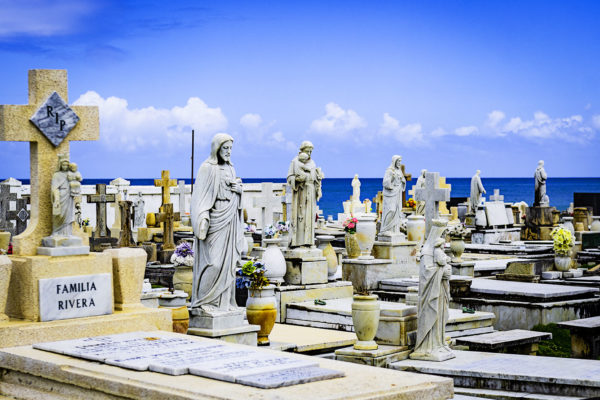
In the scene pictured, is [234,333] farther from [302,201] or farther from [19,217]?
[19,217]

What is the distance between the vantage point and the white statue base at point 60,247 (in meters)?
8.90

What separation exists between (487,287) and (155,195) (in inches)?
996

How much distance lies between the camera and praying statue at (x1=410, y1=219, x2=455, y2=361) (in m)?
11.2

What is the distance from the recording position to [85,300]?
896 cm

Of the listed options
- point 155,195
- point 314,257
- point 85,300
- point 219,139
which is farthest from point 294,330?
point 155,195

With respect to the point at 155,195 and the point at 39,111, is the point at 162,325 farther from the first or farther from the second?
the point at 155,195

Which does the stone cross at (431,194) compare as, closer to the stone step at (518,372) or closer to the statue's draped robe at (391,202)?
the statue's draped robe at (391,202)

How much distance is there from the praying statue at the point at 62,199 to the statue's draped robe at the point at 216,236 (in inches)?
61.0

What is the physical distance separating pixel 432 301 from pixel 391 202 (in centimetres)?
824

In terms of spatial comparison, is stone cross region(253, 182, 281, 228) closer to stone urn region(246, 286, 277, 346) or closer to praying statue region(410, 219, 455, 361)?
stone urn region(246, 286, 277, 346)

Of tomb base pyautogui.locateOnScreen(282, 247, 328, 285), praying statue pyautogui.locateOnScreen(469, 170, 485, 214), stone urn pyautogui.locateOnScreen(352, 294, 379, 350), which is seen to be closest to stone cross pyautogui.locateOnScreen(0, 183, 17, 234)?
tomb base pyautogui.locateOnScreen(282, 247, 328, 285)

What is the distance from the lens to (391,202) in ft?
63.6

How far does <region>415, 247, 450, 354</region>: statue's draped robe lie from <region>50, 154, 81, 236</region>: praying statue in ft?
14.8

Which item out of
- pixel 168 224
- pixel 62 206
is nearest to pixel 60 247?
pixel 62 206
